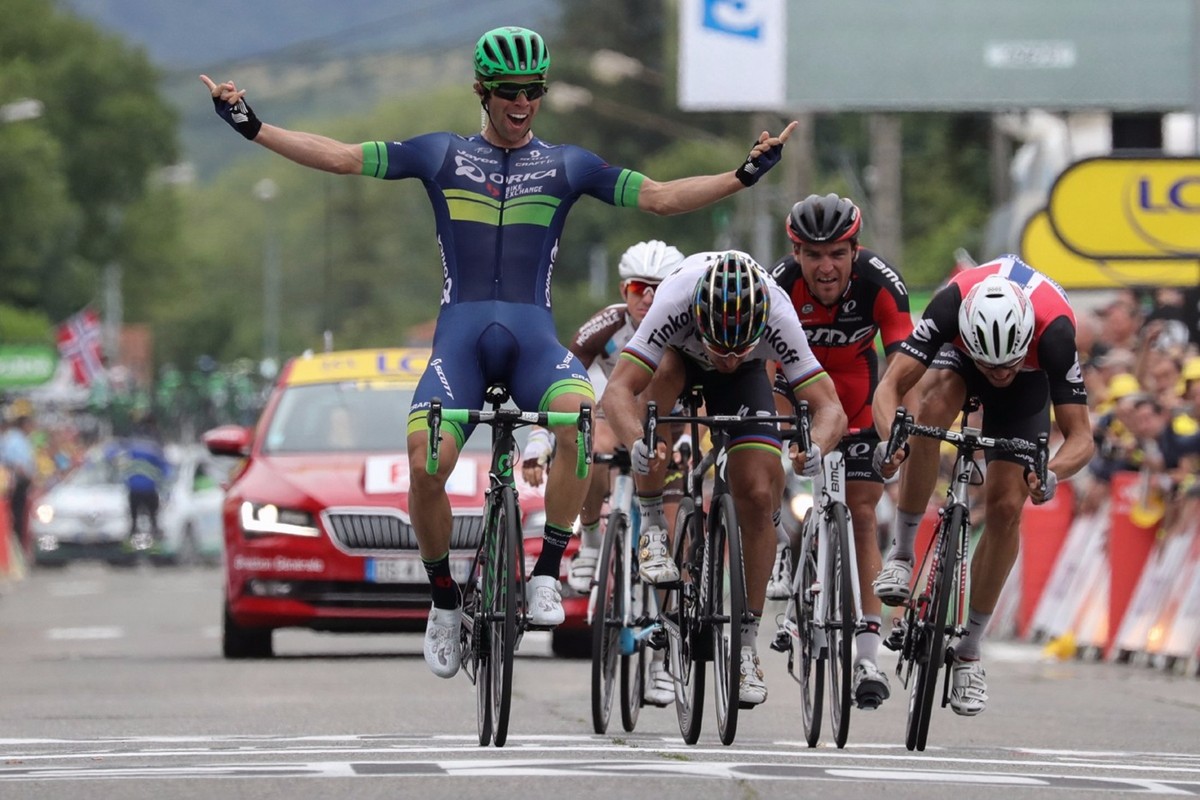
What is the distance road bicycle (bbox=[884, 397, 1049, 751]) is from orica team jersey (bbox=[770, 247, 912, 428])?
35.0 inches

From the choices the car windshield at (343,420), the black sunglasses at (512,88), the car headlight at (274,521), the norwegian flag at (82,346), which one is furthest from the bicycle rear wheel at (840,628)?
the norwegian flag at (82,346)

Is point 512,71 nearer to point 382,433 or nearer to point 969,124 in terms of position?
point 382,433

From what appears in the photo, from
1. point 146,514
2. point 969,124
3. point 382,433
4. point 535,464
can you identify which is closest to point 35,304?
point 969,124

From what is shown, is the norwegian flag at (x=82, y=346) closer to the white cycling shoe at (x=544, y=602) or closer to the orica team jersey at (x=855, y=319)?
the orica team jersey at (x=855, y=319)

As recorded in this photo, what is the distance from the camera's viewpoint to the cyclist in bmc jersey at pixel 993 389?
1059cm

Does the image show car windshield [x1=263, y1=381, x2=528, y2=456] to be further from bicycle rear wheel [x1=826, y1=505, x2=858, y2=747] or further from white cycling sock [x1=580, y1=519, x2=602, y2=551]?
bicycle rear wheel [x1=826, y1=505, x2=858, y2=747]

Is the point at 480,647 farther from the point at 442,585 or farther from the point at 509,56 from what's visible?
the point at 509,56

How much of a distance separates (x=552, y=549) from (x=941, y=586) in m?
1.43

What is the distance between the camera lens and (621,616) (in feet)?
37.0

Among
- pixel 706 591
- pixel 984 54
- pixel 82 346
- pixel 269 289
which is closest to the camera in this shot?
pixel 706 591

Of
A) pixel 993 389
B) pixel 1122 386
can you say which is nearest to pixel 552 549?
pixel 993 389

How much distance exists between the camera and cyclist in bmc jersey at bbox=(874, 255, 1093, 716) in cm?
1059

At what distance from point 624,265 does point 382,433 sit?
472 cm

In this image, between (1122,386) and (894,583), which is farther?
(1122,386)
